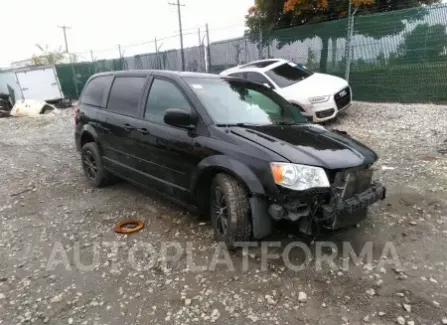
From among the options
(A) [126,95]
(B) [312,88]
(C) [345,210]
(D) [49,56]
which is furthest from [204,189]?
(D) [49,56]

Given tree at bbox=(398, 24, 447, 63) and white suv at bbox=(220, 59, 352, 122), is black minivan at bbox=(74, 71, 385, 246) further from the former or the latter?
tree at bbox=(398, 24, 447, 63)

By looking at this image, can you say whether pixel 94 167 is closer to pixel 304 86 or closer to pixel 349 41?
pixel 304 86

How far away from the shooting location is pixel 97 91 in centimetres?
530

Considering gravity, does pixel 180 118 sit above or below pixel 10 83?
above

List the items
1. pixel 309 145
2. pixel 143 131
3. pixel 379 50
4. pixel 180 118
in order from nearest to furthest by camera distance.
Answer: pixel 309 145 → pixel 180 118 → pixel 143 131 → pixel 379 50

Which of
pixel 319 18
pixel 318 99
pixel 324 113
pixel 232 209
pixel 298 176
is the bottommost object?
pixel 324 113

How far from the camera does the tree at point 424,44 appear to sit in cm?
965

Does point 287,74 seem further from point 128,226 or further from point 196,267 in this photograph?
point 196,267

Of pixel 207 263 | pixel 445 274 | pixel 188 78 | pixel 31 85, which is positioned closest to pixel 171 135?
pixel 188 78

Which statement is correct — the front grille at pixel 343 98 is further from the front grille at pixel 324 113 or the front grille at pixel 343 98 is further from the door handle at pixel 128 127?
the door handle at pixel 128 127

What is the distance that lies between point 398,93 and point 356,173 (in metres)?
8.47

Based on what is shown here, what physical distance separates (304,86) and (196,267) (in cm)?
687

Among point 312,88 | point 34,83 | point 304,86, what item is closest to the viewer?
point 312,88

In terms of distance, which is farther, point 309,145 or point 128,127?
point 128,127
